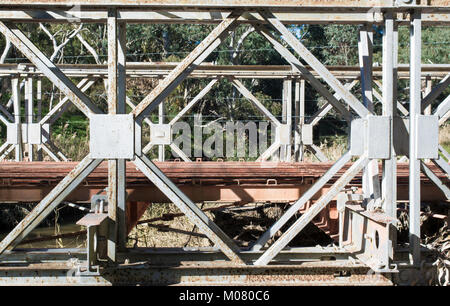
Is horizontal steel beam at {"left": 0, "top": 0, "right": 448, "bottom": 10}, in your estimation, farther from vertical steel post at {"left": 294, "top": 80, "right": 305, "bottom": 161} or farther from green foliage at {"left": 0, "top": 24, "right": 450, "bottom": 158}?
green foliage at {"left": 0, "top": 24, "right": 450, "bottom": 158}

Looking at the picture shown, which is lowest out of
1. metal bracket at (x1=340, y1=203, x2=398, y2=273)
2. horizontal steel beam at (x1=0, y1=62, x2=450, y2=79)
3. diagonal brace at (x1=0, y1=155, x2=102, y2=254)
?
metal bracket at (x1=340, y1=203, x2=398, y2=273)

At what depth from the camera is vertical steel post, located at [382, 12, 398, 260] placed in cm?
400

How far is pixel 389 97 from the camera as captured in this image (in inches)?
159

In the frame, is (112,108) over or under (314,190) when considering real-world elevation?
over

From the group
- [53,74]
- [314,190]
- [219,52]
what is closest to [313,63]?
[314,190]

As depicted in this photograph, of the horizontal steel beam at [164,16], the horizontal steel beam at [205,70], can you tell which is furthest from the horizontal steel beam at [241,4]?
the horizontal steel beam at [205,70]

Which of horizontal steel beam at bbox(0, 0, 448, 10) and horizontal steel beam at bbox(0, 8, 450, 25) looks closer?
horizontal steel beam at bbox(0, 0, 448, 10)

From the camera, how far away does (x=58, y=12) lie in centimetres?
433

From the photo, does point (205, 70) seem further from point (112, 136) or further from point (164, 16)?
point (112, 136)

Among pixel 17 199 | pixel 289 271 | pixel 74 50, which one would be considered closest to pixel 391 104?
pixel 289 271

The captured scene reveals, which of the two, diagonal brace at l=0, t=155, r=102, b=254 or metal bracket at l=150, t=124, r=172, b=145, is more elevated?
metal bracket at l=150, t=124, r=172, b=145

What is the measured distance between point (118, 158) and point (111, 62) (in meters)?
0.79

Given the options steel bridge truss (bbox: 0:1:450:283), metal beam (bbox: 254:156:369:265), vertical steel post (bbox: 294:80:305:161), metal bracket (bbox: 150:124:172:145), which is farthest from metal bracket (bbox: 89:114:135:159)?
vertical steel post (bbox: 294:80:305:161)

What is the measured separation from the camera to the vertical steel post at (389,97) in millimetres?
4004
